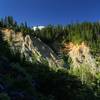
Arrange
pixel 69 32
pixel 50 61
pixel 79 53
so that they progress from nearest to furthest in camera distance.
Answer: pixel 50 61 → pixel 79 53 → pixel 69 32

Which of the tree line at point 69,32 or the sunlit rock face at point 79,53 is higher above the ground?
the tree line at point 69,32

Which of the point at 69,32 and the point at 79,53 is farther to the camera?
the point at 69,32

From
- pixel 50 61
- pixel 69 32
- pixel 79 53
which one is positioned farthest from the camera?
pixel 69 32

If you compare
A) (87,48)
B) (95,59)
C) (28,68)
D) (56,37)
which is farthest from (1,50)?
(56,37)

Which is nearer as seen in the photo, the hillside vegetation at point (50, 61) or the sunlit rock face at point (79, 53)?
the hillside vegetation at point (50, 61)

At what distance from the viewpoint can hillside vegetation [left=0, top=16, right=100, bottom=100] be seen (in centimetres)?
2084

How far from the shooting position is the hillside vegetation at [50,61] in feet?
68.4

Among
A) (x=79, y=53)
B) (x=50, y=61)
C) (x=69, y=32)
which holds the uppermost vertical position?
(x=69, y=32)

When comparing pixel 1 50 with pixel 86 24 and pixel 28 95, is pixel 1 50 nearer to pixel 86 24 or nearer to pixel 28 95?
pixel 28 95

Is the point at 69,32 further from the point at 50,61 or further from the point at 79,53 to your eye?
the point at 50,61

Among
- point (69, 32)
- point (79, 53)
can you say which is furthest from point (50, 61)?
point (69, 32)

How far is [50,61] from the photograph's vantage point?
7594cm

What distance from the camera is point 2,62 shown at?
914 inches

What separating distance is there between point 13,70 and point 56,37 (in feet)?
362
